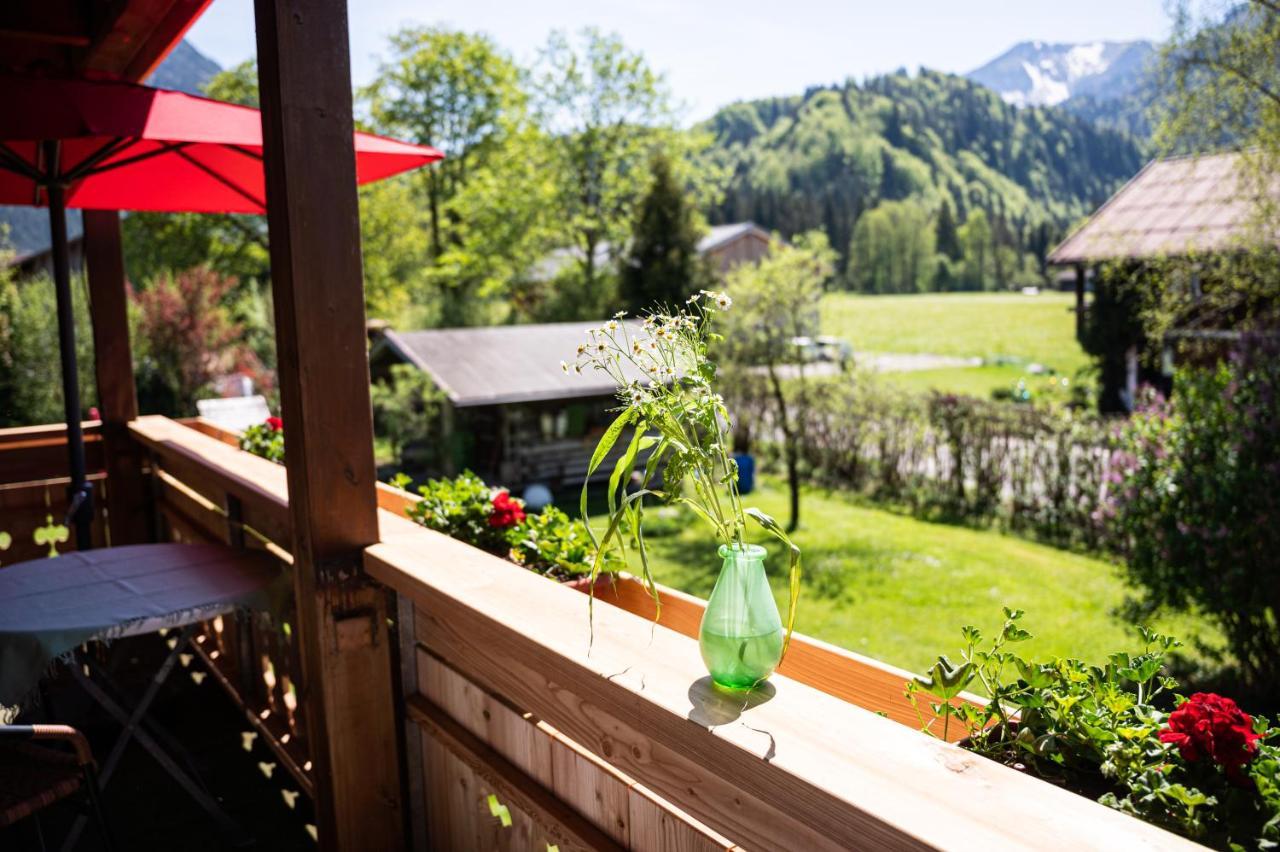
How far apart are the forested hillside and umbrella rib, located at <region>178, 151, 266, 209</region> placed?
47.9m

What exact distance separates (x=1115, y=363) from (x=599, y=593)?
17.3 m

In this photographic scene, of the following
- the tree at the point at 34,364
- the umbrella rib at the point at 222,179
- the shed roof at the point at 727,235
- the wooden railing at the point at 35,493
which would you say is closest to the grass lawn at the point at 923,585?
the wooden railing at the point at 35,493

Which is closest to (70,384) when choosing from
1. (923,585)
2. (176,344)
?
(923,585)

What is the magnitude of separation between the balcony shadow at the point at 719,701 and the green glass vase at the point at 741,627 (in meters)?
0.02

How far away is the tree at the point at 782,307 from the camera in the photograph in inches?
441

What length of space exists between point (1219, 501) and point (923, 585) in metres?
3.36

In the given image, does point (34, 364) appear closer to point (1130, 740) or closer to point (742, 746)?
point (742, 746)

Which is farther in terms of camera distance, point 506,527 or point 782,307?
point 782,307

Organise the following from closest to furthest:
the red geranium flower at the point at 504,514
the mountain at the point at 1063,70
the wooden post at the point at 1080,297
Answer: the red geranium flower at the point at 504,514, the wooden post at the point at 1080,297, the mountain at the point at 1063,70

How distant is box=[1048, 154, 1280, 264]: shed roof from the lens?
571 inches

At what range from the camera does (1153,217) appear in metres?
16.7

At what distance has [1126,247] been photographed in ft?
50.0

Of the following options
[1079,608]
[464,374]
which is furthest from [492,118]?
[1079,608]

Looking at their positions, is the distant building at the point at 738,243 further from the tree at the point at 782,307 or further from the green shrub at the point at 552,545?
the green shrub at the point at 552,545
